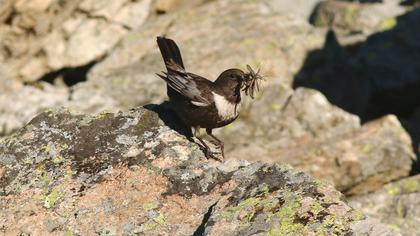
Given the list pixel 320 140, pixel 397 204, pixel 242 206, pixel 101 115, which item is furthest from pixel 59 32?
pixel 242 206

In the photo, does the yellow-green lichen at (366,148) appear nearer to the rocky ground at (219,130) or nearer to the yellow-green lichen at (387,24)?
the rocky ground at (219,130)

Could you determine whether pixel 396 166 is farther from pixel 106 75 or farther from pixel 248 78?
pixel 106 75

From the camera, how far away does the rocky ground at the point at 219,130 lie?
7895 mm

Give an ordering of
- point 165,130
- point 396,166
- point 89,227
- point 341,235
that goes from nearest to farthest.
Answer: point 341,235 → point 89,227 → point 165,130 → point 396,166

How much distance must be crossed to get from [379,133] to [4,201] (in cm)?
938

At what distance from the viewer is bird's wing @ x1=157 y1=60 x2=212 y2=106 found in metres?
9.71

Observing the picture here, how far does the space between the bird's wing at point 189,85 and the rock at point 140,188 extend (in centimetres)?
60

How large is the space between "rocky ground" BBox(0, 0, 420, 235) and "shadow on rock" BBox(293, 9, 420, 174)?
45mm

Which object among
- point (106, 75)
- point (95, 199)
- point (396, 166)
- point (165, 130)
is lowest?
point (396, 166)

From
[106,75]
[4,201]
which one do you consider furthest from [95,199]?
[106,75]

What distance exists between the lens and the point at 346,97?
19.0 m

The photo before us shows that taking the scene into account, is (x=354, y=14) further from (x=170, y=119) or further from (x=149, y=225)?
(x=149, y=225)

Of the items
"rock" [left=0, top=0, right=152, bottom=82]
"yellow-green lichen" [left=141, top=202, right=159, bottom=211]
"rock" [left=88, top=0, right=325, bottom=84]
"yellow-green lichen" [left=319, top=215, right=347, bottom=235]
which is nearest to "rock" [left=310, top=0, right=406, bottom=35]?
"rock" [left=88, top=0, right=325, bottom=84]

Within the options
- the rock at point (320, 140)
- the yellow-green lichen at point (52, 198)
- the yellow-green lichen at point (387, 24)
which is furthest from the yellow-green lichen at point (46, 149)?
the yellow-green lichen at point (387, 24)
